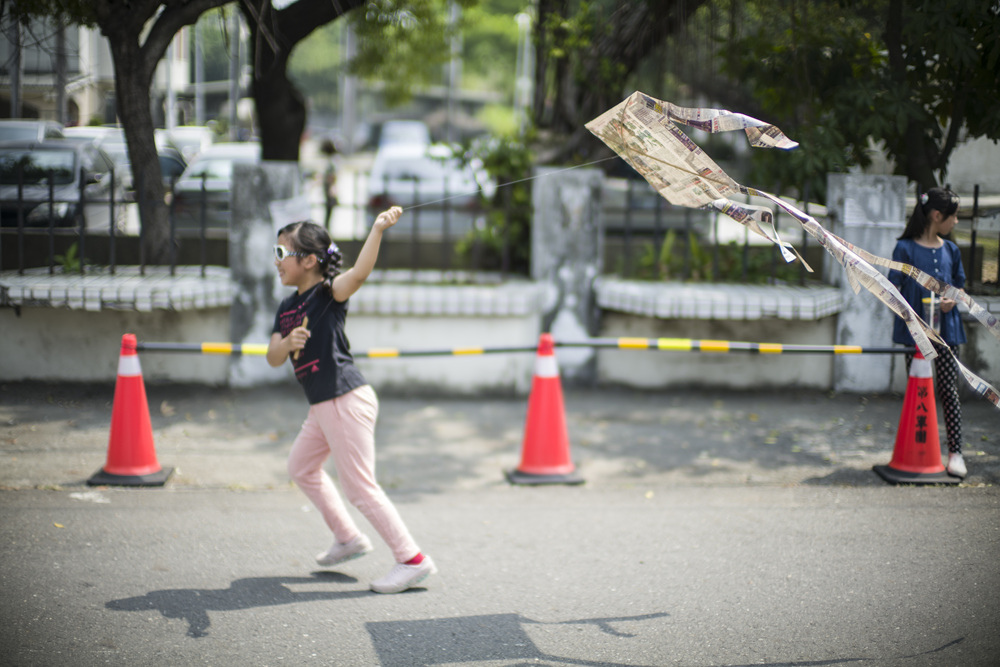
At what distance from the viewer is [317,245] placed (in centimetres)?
396

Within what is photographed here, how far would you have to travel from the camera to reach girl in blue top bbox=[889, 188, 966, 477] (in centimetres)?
527

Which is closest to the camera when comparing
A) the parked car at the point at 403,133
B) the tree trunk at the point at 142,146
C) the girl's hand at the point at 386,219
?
the girl's hand at the point at 386,219

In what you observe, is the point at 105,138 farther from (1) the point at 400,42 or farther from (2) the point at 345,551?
(2) the point at 345,551

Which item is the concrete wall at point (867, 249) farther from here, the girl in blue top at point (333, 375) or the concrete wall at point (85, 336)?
the concrete wall at point (85, 336)

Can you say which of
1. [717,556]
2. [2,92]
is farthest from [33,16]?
[717,556]

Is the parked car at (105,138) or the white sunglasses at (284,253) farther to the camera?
the parked car at (105,138)

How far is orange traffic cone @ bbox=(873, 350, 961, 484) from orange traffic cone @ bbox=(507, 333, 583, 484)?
6.58 feet

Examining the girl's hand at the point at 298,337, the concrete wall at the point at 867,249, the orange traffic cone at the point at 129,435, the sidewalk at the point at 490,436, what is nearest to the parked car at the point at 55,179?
the sidewalk at the point at 490,436

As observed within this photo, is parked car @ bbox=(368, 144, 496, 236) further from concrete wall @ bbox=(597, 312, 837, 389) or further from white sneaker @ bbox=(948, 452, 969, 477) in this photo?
white sneaker @ bbox=(948, 452, 969, 477)

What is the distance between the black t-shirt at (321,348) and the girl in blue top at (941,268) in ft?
11.4

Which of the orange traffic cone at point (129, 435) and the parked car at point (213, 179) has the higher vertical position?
the parked car at point (213, 179)

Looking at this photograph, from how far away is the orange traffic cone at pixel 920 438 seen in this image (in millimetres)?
5348

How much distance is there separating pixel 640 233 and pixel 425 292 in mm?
5173

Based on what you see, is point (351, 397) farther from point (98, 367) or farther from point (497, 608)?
point (98, 367)
